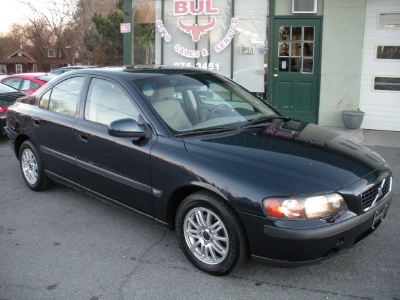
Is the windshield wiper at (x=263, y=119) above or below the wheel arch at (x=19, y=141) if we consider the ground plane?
above

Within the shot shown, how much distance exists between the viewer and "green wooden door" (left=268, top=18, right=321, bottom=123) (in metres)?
9.71

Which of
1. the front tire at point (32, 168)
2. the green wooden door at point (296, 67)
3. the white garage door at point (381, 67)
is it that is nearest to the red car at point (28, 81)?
the green wooden door at point (296, 67)

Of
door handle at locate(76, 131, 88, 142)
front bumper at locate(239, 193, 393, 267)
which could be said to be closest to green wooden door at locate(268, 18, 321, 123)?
door handle at locate(76, 131, 88, 142)

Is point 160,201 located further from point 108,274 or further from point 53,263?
point 53,263

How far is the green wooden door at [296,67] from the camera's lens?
9.71m

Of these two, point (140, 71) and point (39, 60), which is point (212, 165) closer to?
point (140, 71)

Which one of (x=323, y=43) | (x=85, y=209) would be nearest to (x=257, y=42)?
(x=323, y=43)

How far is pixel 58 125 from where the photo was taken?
4777 mm

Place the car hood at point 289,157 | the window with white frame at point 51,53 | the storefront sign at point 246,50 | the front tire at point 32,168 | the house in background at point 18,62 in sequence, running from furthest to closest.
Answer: the house in background at point 18,62, the window with white frame at point 51,53, the storefront sign at point 246,50, the front tire at point 32,168, the car hood at point 289,157

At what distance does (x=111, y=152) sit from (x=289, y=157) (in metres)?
1.67

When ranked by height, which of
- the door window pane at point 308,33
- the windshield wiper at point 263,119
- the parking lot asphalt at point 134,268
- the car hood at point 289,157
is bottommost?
the parking lot asphalt at point 134,268

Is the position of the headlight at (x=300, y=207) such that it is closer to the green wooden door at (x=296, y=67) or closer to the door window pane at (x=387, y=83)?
the green wooden door at (x=296, y=67)

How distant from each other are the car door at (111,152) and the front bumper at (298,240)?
1.10 meters

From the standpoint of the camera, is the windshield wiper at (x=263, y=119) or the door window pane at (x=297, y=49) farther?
the door window pane at (x=297, y=49)
